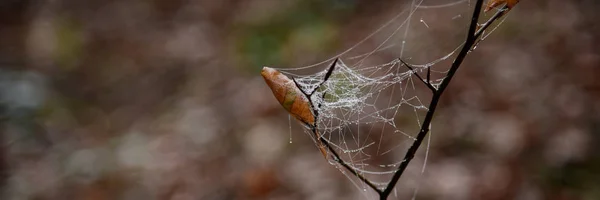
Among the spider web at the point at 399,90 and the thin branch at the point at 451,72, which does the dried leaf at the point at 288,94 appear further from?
the spider web at the point at 399,90

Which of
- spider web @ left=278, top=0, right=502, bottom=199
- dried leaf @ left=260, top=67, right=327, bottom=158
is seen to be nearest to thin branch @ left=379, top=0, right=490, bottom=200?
dried leaf @ left=260, top=67, right=327, bottom=158

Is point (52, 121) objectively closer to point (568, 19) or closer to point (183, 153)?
point (183, 153)

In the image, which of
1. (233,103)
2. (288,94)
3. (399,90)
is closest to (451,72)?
(288,94)

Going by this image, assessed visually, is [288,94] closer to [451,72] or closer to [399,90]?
[451,72]

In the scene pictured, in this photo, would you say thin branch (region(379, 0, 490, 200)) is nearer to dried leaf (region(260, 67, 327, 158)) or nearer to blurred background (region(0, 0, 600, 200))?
dried leaf (region(260, 67, 327, 158))

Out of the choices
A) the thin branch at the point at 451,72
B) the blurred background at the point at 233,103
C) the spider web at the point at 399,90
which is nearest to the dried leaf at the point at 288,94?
the thin branch at the point at 451,72
